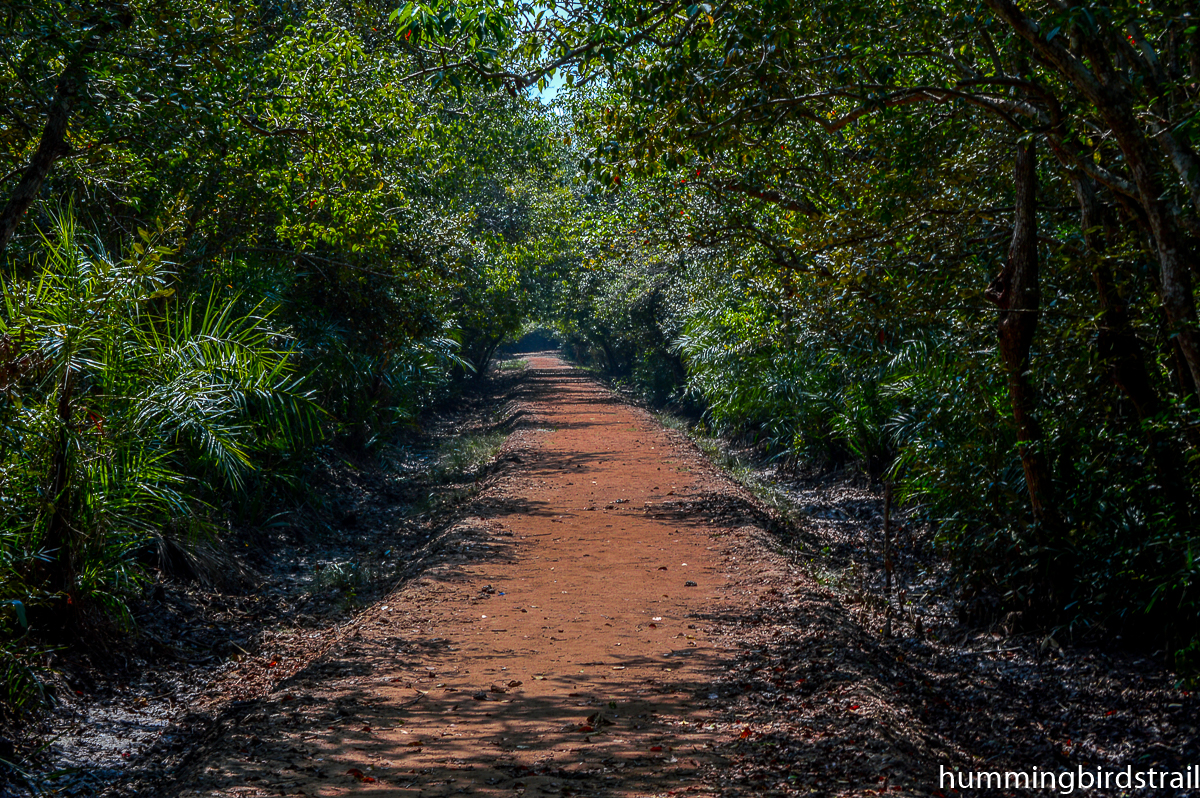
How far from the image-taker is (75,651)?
6305mm

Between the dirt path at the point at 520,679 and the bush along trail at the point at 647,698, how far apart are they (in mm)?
20

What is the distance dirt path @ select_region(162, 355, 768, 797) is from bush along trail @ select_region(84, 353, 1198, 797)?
20mm

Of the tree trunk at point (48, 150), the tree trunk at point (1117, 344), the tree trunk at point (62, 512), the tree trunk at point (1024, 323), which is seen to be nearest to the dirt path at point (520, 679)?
the tree trunk at point (62, 512)

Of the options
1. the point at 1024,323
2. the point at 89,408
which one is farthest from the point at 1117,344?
the point at 89,408

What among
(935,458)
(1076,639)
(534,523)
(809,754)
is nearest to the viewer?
(809,754)

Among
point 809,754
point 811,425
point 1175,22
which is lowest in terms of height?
point 809,754

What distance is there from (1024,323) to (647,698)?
12.2 ft

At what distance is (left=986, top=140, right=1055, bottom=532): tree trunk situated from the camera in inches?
256

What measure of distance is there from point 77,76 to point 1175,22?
6923mm

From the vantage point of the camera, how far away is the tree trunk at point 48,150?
6203 millimetres

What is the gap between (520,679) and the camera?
236 inches

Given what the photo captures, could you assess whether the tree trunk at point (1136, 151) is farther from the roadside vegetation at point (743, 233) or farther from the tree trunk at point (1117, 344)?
the tree trunk at point (1117, 344)

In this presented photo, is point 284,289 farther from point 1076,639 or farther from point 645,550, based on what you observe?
point 1076,639

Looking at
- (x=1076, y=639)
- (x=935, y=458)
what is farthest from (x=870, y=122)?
(x=1076, y=639)
